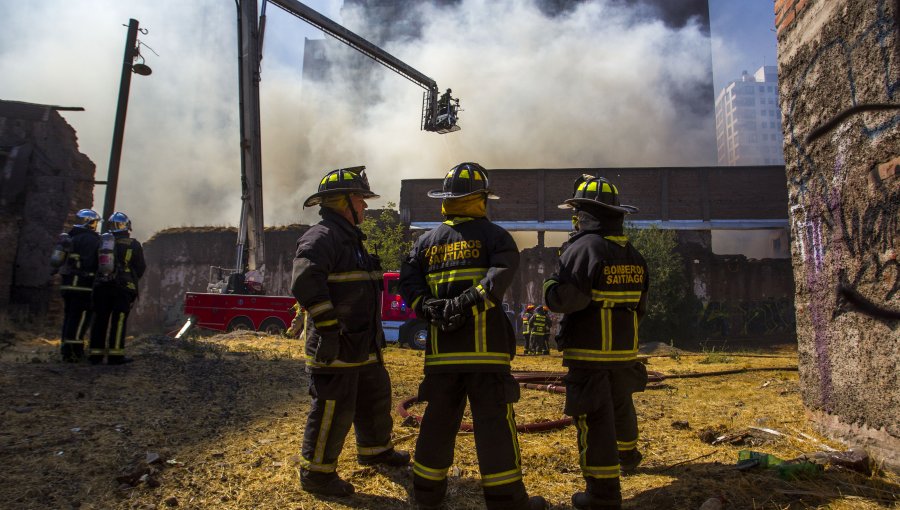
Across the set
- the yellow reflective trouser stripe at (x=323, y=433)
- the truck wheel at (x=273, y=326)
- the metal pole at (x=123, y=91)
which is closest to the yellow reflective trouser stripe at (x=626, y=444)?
the yellow reflective trouser stripe at (x=323, y=433)

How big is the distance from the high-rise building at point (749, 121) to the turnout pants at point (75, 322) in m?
72.1

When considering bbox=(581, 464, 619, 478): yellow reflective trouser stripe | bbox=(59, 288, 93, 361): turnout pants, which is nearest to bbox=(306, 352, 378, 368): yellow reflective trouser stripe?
bbox=(581, 464, 619, 478): yellow reflective trouser stripe

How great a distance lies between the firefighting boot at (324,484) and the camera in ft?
9.57

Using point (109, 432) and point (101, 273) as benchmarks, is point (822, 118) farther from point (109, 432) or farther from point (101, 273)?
point (101, 273)

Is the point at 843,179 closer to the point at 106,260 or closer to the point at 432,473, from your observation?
the point at 432,473

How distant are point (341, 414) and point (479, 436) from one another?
82 cm

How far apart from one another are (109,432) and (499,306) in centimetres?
293

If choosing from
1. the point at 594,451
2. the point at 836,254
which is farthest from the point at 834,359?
the point at 594,451

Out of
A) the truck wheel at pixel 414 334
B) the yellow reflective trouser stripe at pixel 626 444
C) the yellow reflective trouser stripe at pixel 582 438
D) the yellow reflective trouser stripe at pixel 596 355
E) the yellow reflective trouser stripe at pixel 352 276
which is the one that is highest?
the yellow reflective trouser stripe at pixel 352 276

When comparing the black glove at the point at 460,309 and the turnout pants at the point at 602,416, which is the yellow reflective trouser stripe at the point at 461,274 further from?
the turnout pants at the point at 602,416

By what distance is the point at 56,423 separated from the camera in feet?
12.8

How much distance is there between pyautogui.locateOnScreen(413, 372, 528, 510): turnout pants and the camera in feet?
8.40

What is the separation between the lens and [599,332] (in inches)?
118

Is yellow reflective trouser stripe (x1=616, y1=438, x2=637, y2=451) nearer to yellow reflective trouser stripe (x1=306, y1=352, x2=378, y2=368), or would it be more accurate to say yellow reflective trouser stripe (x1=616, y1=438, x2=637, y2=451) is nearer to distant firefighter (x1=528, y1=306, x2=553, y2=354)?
yellow reflective trouser stripe (x1=306, y1=352, x2=378, y2=368)
